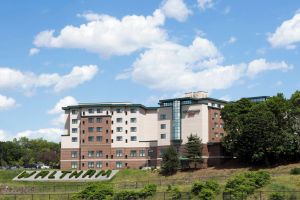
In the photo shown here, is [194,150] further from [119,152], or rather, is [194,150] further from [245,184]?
[245,184]

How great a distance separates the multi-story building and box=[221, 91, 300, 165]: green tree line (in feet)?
36.8

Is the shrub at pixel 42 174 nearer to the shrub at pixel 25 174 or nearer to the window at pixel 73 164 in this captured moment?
the shrub at pixel 25 174

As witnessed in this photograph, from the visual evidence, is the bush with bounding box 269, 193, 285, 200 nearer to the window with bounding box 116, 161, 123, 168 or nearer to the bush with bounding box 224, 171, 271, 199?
the bush with bounding box 224, 171, 271, 199

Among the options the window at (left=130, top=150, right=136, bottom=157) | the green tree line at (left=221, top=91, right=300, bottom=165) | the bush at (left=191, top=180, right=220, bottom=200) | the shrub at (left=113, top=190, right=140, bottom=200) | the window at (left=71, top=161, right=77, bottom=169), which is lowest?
the shrub at (left=113, top=190, right=140, bottom=200)

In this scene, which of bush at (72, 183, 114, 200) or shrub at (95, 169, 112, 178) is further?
shrub at (95, 169, 112, 178)

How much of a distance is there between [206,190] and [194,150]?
130 feet

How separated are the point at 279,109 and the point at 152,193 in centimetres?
3588

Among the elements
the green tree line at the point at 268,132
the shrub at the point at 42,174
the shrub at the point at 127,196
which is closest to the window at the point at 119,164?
the shrub at the point at 42,174

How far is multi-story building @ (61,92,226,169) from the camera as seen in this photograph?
10075 cm

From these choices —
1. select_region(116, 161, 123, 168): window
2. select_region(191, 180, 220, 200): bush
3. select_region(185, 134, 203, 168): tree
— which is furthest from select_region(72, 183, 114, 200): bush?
select_region(116, 161, 123, 168): window

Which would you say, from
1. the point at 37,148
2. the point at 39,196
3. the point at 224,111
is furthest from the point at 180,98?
the point at 37,148

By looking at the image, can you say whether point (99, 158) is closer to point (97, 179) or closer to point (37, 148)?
point (97, 179)

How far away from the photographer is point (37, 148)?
6713 inches

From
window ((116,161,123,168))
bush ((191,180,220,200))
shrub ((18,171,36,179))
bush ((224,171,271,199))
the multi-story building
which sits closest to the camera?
bush ((224,171,271,199))
